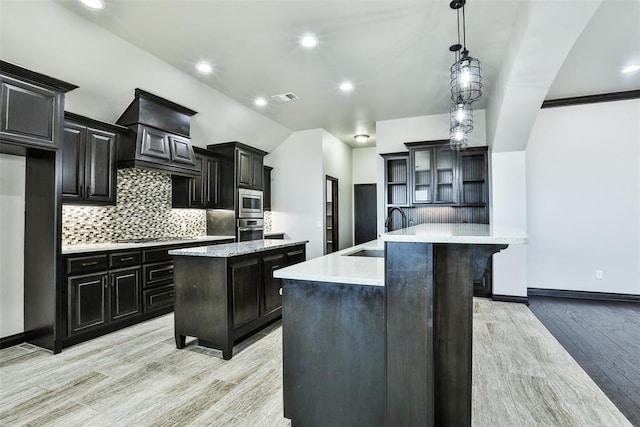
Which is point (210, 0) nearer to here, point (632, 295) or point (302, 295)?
point (302, 295)

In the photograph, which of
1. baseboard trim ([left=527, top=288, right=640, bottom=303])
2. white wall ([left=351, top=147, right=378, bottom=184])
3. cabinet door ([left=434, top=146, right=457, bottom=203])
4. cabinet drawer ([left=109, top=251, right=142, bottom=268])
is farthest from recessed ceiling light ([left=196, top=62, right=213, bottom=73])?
baseboard trim ([left=527, top=288, right=640, bottom=303])

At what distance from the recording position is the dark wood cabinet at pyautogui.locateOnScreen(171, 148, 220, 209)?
4926 millimetres

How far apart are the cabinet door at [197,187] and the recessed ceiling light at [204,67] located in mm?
1426

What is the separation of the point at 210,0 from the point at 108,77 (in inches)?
62.1

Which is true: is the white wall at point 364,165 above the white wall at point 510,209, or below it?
above

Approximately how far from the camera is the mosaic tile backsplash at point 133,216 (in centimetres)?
372

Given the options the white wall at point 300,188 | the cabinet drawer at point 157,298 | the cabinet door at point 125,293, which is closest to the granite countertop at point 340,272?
the cabinet door at point 125,293

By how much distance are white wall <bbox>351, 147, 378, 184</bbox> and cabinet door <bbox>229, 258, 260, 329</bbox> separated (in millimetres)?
5407

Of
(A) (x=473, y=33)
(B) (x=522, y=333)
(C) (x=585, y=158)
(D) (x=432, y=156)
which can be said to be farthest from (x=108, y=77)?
(C) (x=585, y=158)

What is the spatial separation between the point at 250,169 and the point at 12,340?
374 cm

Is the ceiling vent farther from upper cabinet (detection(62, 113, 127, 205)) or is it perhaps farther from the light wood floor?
the light wood floor

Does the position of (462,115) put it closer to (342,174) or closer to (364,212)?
(342,174)

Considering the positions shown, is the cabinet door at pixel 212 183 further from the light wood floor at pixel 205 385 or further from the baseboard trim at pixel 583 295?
the baseboard trim at pixel 583 295

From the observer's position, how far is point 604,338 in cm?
330
